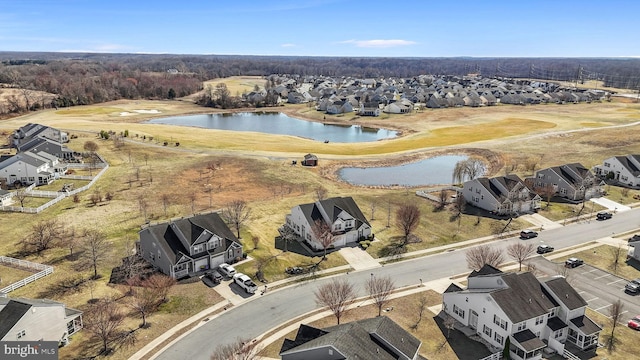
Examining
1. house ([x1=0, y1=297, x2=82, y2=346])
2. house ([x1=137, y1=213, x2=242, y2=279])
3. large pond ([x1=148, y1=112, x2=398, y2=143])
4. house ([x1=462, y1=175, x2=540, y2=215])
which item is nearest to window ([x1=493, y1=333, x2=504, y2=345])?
house ([x1=137, y1=213, x2=242, y2=279])

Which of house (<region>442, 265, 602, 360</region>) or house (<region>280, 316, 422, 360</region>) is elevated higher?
house (<region>280, 316, 422, 360</region>)

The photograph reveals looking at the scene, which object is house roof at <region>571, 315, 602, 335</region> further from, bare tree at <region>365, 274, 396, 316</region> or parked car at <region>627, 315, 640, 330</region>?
bare tree at <region>365, 274, 396, 316</region>

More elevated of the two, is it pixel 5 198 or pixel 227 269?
pixel 5 198

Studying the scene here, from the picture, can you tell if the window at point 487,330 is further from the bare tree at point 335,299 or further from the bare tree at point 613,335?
the bare tree at point 335,299

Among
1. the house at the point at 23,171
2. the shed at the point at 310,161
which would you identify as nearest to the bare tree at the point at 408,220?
the shed at the point at 310,161

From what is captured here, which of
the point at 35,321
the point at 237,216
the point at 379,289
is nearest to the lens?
the point at 35,321

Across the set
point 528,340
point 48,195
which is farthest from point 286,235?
point 48,195

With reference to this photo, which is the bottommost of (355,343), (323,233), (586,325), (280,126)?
(280,126)

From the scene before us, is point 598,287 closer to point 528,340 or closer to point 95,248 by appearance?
point 528,340
